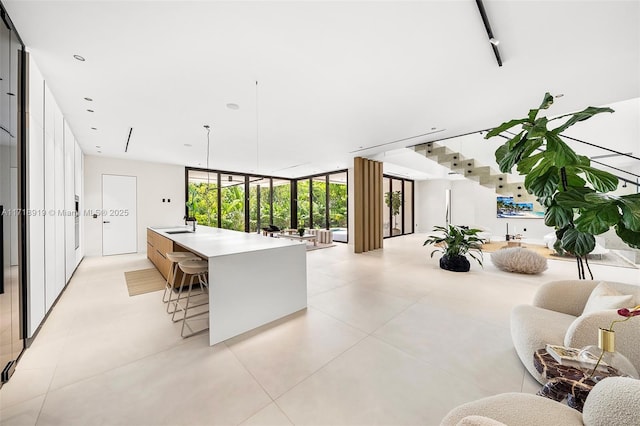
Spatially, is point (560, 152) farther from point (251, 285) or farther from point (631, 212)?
point (251, 285)

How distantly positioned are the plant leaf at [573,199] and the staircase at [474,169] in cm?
501

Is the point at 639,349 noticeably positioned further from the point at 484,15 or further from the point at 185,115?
the point at 185,115

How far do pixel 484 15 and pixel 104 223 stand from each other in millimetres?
9101

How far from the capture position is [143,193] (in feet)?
23.8

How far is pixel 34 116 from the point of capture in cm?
244

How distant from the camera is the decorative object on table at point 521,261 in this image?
15.1ft

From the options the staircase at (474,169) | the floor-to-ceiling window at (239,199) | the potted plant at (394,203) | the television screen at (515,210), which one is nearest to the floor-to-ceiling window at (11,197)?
the floor-to-ceiling window at (239,199)

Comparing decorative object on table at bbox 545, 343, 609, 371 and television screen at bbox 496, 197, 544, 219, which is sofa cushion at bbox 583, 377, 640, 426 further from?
television screen at bbox 496, 197, 544, 219

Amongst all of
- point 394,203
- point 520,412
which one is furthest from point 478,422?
point 394,203

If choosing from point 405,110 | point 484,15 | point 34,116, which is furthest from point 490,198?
point 34,116

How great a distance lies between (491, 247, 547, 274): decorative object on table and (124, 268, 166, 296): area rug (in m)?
6.56

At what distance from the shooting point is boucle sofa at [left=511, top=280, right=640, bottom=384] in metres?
1.38

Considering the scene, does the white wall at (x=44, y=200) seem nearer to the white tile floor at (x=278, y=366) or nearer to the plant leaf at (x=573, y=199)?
the white tile floor at (x=278, y=366)

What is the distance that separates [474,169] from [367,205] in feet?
10.1
